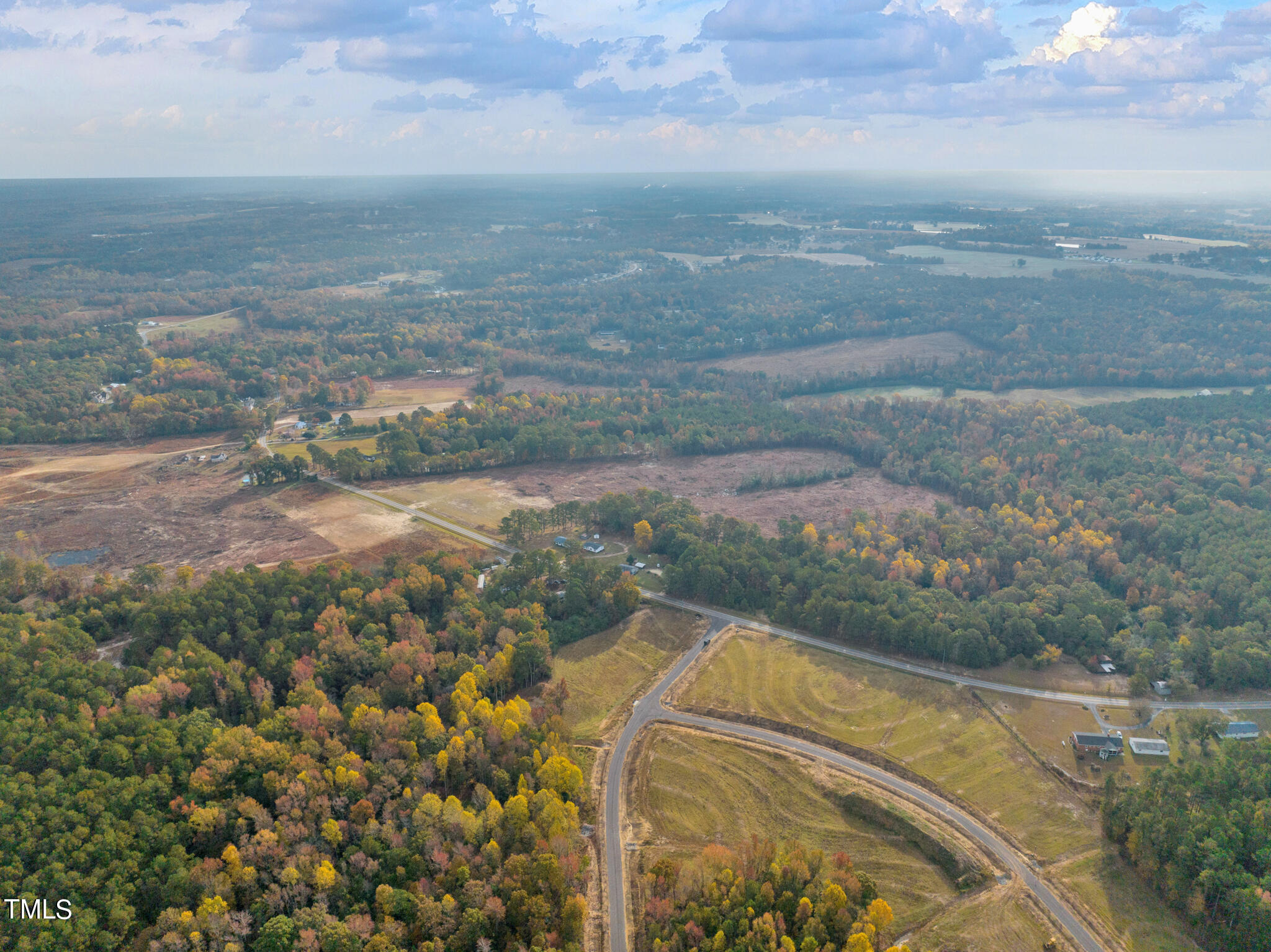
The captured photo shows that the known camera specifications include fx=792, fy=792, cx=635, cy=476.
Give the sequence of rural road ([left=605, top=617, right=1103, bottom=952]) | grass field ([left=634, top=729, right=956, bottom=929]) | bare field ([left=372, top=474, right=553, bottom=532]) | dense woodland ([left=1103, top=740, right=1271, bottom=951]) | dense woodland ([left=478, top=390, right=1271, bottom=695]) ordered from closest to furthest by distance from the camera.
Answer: dense woodland ([left=1103, top=740, right=1271, bottom=951])
rural road ([left=605, top=617, right=1103, bottom=952])
grass field ([left=634, top=729, right=956, bottom=929])
dense woodland ([left=478, top=390, right=1271, bottom=695])
bare field ([left=372, top=474, right=553, bottom=532])

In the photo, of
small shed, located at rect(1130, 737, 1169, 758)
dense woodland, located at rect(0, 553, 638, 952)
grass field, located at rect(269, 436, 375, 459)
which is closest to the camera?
dense woodland, located at rect(0, 553, 638, 952)

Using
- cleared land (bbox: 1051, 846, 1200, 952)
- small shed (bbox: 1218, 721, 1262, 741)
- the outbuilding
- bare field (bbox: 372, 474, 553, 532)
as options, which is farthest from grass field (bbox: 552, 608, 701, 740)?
small shed (bbox: 1218, 721, 1262, 741)

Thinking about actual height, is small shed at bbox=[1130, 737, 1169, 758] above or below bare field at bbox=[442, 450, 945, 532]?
below

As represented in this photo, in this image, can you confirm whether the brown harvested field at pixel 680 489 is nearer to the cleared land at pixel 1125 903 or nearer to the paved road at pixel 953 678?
the paved road at pixel 953 678

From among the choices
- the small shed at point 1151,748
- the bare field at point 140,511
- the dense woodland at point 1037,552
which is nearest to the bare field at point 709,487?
the dense woodland at point 1037,552

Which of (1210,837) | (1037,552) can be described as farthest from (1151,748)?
(1037,552)

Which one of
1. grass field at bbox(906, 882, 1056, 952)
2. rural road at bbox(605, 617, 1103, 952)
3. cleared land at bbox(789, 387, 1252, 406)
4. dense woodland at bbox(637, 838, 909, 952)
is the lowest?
grass field at bbox(906, 882, 1056, 952)

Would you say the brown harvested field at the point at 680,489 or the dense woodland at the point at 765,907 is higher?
the brown harvested field at the point at 680,489

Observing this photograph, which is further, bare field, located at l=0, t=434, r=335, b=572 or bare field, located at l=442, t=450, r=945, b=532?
bare field, located at l=442, t=450, r=945, b=532

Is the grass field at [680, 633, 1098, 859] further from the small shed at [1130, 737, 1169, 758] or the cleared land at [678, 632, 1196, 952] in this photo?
the small shed at [1130, 737, 1169, 758]
